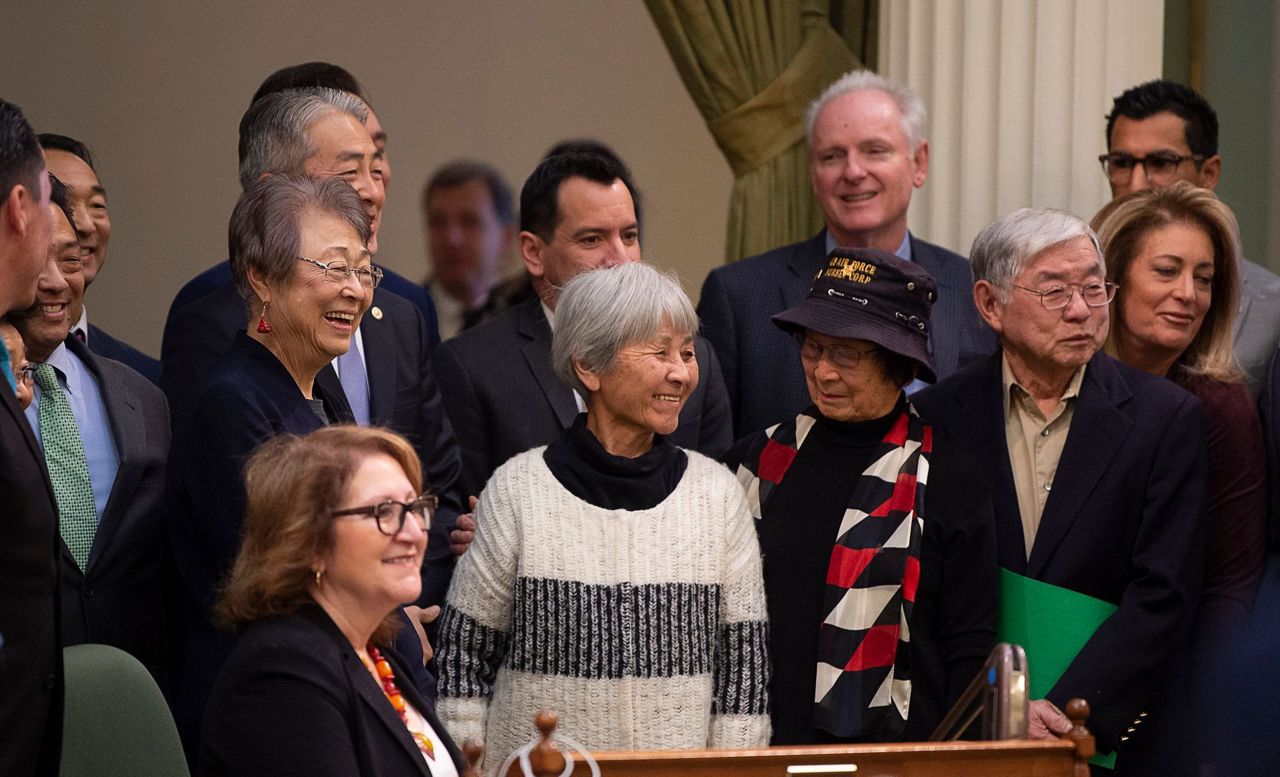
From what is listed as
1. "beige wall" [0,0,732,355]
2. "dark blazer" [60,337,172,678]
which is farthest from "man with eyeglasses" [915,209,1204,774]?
"beige wall" [0,0,732,355]

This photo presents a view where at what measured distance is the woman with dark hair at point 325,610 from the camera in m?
2.27

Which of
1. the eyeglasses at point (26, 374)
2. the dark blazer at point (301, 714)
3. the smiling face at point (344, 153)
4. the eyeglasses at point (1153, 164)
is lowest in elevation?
the dark blazer at point (301, 714)

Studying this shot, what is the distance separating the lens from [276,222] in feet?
9.66

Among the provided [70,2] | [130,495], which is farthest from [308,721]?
[70,2]

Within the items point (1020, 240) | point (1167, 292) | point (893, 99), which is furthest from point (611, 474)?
point (893, 99)

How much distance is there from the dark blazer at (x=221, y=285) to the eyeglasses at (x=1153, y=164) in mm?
1685

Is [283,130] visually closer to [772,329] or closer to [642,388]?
[642,388]

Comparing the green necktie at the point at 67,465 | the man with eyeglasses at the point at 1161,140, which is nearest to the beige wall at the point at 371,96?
the man with eyeglasses at the point at 1161,140

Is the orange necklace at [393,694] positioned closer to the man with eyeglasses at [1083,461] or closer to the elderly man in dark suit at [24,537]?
the elderly man in dark suit at [24,537]

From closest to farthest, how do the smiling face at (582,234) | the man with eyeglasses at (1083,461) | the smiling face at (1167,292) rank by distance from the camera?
the man with eyeglasses at (1083,461)
the smiling face at (1167,292)
the smiling face at (582,234)

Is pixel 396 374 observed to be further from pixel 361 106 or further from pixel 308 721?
pixel 308 721

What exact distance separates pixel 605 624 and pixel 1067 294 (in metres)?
1.12

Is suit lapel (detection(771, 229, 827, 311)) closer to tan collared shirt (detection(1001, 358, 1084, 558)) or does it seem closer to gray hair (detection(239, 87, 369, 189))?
tan collared shirt (detection(1001, 358, 1084, 558))

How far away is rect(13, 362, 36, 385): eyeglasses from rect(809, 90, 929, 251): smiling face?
1.83 metres
